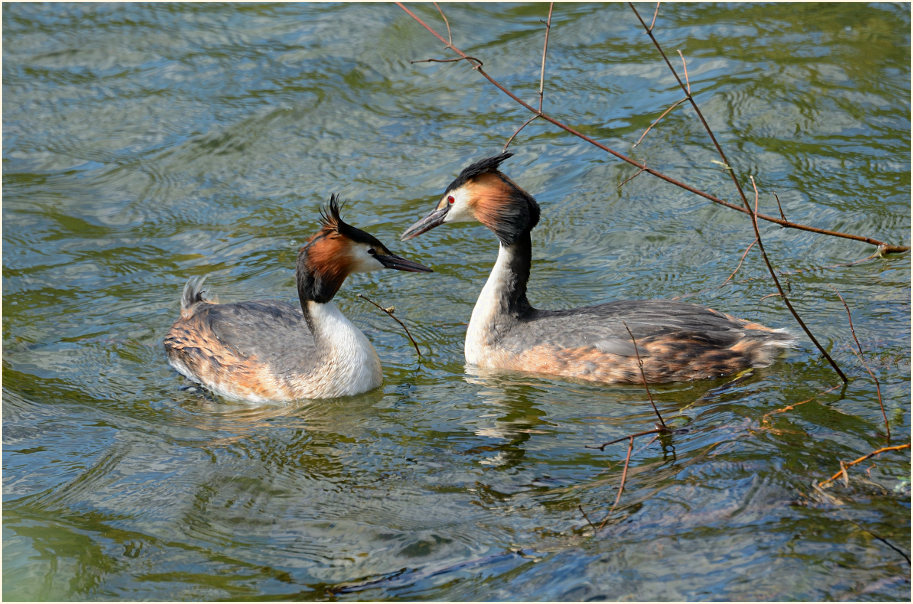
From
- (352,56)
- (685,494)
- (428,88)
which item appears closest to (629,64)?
(428,88)

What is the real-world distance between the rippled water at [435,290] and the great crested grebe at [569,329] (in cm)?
16

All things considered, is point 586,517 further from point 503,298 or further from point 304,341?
point 304,341

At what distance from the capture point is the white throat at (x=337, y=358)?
21.6 feet

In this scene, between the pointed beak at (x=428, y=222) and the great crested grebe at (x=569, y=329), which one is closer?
the great crested grebe at (x=569, y=329)

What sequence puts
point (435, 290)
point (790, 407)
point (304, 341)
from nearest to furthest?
point (790, 407)
point (304, 341)
point (435, 290)

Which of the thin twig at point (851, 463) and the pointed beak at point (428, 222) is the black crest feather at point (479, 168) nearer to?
the pointed beak at point (428, 222)

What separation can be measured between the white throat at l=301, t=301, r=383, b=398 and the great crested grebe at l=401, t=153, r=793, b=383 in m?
0.78

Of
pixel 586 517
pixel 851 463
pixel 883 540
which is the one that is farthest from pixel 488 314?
pixel 883 540

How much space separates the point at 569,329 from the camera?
6746 millimetres

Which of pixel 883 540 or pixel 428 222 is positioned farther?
pixel 428 222

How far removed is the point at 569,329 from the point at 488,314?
22.3 inches

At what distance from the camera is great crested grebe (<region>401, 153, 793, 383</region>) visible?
6434 millimetres

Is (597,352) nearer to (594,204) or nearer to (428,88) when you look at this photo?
(594,204)

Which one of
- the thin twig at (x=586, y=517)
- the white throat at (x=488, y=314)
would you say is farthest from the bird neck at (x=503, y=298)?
the thin twig at (x=586, y=517)
